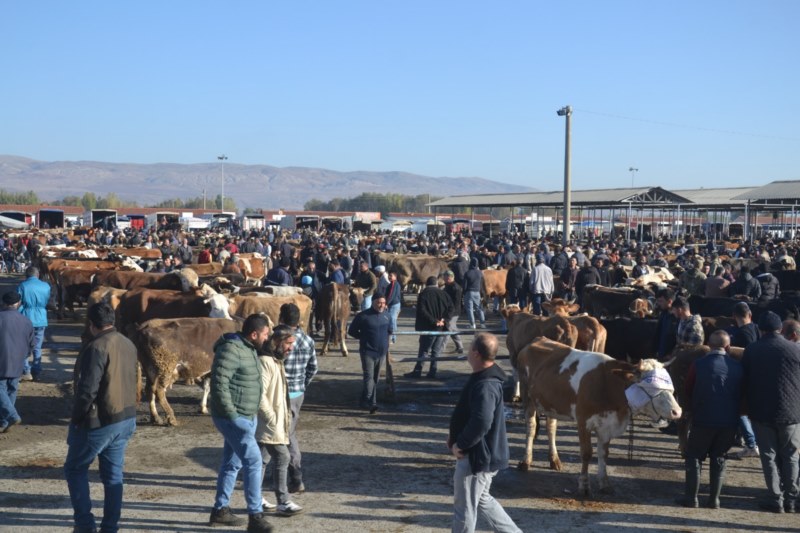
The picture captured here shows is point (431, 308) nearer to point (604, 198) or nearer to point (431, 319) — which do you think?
point (431, 319)

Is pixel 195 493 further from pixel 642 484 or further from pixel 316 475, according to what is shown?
pixel 642 484

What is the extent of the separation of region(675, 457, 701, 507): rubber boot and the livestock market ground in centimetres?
14

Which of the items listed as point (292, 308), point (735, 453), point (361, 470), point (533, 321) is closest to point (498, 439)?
point (292, 308)

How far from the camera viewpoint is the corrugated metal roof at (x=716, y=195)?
151 ft

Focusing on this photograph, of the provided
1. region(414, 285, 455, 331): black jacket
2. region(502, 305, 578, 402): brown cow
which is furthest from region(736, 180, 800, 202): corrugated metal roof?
region(502, 305, 578, 402): brown cow

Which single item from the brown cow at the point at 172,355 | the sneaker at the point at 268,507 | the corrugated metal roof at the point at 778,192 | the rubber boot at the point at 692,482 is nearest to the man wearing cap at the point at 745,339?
the rubber boot at the point at 692,482

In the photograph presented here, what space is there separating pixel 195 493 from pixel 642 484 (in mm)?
4403

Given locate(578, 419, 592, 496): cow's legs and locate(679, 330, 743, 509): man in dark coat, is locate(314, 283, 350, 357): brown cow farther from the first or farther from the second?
locate(679, 330, 743, 509): man in dark coat

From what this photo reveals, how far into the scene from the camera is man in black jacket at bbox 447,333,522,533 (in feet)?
18.8

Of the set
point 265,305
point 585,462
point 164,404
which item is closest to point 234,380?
point 585,462

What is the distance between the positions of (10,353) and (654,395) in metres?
7.26

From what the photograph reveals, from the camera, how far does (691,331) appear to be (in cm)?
1005

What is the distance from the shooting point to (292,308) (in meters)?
7.79

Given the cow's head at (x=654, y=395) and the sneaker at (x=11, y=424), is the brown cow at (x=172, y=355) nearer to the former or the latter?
the sneaker at (x=11, y=424)
